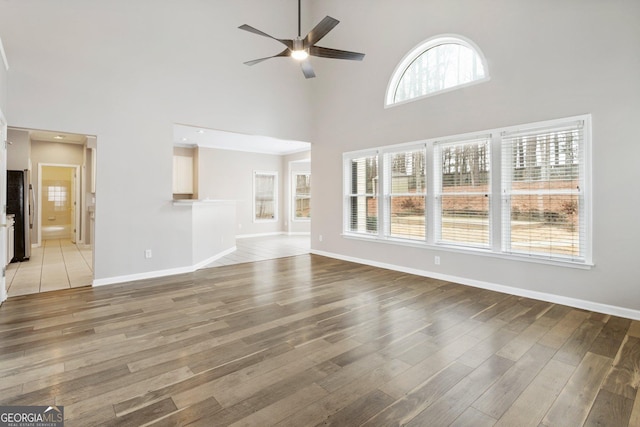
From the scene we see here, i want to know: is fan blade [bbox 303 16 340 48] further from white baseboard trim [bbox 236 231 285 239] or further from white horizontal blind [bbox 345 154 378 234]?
white baseboard trim [bbox 236 231 285 239]

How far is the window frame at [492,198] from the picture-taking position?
134 inches

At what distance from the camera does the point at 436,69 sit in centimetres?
479

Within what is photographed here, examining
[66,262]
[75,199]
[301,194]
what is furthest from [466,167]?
[75,199]

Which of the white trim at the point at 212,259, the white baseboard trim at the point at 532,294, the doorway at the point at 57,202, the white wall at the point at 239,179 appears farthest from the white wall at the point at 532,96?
the doorway at the point at 57,202

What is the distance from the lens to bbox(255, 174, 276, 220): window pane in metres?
10.4

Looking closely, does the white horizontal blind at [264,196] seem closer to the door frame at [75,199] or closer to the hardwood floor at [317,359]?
the door frame at [75,199]

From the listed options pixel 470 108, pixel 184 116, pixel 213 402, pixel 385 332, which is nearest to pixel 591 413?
pixel 385 332

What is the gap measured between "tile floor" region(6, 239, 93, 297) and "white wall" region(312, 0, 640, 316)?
4787 millimetres

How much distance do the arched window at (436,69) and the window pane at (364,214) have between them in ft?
5.92

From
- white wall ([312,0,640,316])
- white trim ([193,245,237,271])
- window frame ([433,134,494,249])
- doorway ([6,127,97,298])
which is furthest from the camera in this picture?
white trim ([193,245,237,271])

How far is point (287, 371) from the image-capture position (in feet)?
7.13

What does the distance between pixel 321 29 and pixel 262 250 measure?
17.2 ft

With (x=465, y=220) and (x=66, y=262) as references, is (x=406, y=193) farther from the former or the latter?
(x=66, y=262)

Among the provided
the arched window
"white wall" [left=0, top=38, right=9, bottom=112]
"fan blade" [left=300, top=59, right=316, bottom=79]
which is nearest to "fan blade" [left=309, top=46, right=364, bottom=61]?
"fan blade" [left=300, top=59, right=316, bottom=79]
